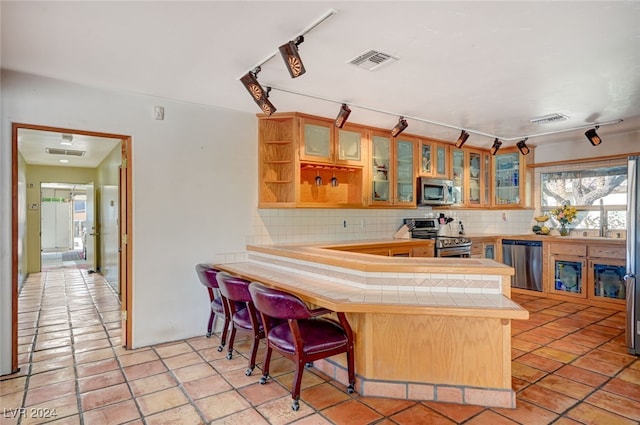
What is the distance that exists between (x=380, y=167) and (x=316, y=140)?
114 cm

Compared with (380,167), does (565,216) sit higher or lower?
lower

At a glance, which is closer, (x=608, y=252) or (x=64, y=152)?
(x=608, y=252)

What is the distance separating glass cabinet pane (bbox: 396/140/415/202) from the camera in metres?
5.21

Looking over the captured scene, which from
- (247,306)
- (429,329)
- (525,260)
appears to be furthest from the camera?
(525,260)

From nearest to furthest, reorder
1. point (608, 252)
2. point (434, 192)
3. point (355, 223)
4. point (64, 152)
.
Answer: point (608, 252) < point (355, 223) < point (434, 192) < point (64, 152)

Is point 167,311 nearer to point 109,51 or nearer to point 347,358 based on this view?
point 347,358

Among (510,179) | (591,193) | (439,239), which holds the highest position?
(510,179)

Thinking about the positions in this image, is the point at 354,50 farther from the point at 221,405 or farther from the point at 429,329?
the point at 221,405

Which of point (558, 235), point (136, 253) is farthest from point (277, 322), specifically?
point (558, 235)

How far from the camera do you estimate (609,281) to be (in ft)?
16.0

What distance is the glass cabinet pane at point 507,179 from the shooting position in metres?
6.10

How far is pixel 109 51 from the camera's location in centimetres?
253

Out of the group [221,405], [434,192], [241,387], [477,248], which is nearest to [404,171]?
[434,192]

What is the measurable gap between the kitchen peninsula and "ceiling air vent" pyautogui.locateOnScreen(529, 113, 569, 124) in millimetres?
2471
